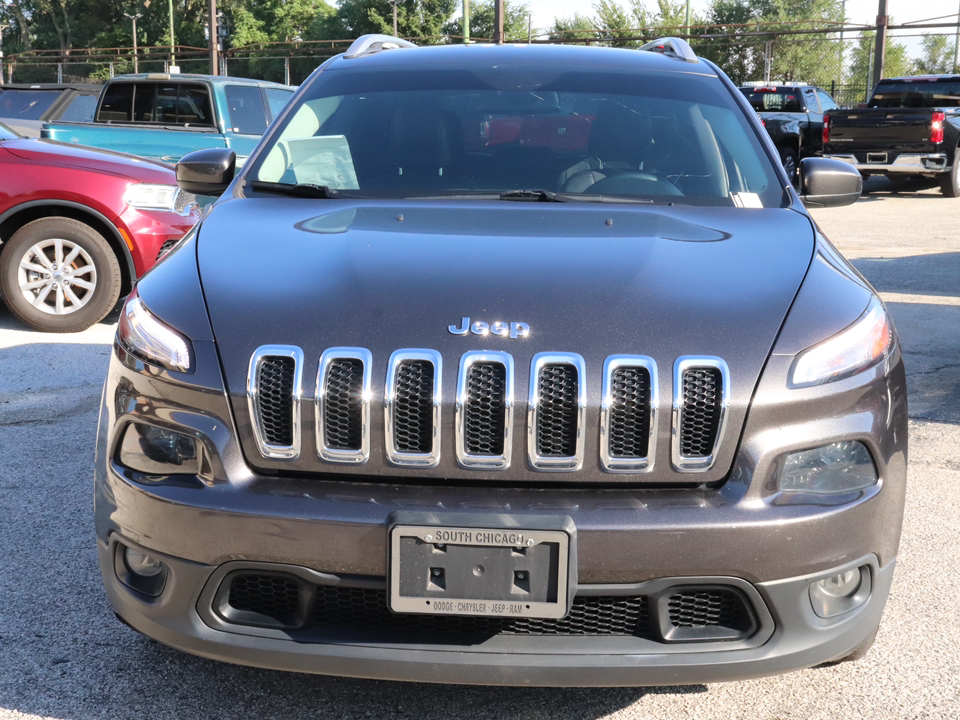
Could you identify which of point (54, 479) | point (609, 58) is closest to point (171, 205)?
point (54, 479)

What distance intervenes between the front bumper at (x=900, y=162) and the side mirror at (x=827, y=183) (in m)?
13.4

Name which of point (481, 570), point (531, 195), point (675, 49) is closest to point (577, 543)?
point (481, 570)

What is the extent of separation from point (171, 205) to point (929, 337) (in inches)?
200

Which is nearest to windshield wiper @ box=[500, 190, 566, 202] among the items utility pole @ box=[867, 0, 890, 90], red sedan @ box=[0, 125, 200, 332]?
red sedan @ box=[0, 125, 200, 332]

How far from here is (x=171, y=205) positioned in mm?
7086

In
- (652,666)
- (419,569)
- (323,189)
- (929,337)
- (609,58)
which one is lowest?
(929,337)

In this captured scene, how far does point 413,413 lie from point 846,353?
97 cm

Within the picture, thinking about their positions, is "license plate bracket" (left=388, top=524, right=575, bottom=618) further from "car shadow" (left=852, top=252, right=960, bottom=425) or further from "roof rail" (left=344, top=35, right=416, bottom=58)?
"car shadow" (left=852, top=252, right=960, bottom=425)

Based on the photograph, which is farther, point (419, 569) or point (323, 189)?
point (323, 189)

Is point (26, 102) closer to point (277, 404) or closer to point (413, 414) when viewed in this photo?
point (277, 404)

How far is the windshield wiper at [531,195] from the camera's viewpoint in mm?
3273

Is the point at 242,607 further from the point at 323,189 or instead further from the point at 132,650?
the point at 323,189

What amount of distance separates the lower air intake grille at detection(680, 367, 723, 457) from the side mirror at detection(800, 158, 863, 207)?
66.1 inches

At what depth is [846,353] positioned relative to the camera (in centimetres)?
236
